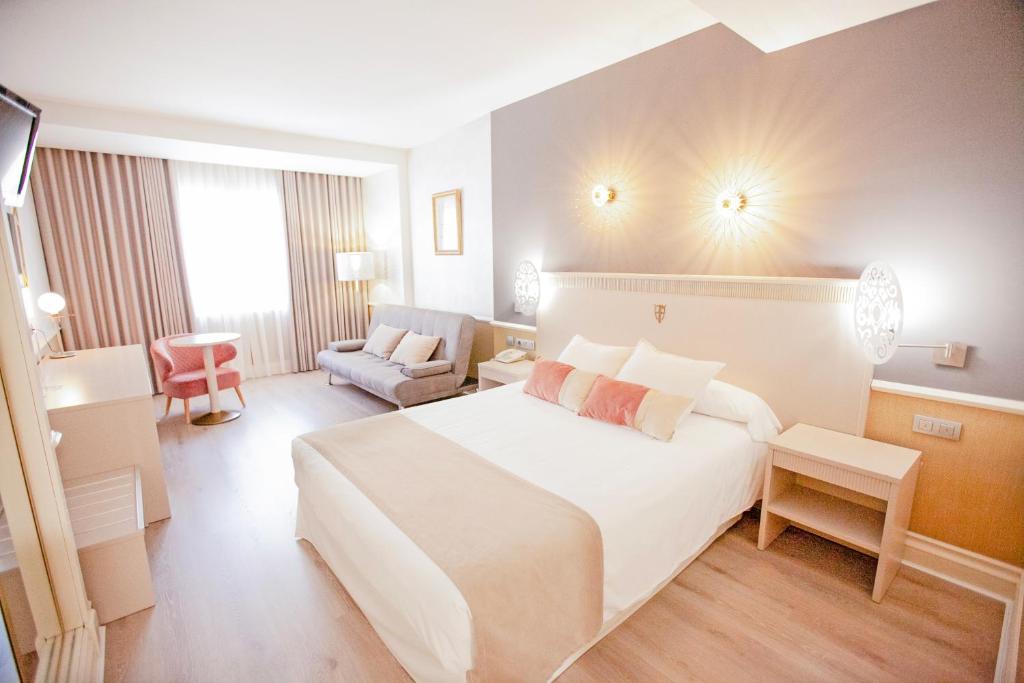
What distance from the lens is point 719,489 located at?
6.90 feet

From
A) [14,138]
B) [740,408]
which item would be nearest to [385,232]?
[14,138]

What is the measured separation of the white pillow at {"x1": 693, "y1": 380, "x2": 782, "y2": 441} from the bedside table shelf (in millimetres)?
331

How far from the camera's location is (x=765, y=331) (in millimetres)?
2477

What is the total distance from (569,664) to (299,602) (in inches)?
46.4

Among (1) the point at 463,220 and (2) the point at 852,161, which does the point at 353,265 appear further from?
(2) the point at 852,161

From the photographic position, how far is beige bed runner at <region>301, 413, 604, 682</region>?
1.34 m

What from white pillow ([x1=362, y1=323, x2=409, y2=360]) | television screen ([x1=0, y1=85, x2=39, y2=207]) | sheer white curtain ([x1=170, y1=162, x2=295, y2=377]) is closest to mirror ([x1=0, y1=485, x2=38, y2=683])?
television screen ([x1=0, y1=85, x2=39, y2=207])

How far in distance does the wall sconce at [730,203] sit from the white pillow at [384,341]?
128 inches

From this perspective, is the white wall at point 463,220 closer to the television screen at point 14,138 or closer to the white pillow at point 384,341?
the white pillow at point 384,341

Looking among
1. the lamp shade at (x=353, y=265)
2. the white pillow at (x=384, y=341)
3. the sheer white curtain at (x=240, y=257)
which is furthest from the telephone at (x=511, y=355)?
the sheer white curtain at (x=240, y=257)

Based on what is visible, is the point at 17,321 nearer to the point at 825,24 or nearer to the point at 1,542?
the point at 1,542

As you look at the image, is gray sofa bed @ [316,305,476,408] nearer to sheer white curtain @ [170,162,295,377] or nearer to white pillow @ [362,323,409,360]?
white pillow @ [362,323,409,360]

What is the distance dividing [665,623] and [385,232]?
5280 millimetres

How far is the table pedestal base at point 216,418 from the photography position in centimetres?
407
